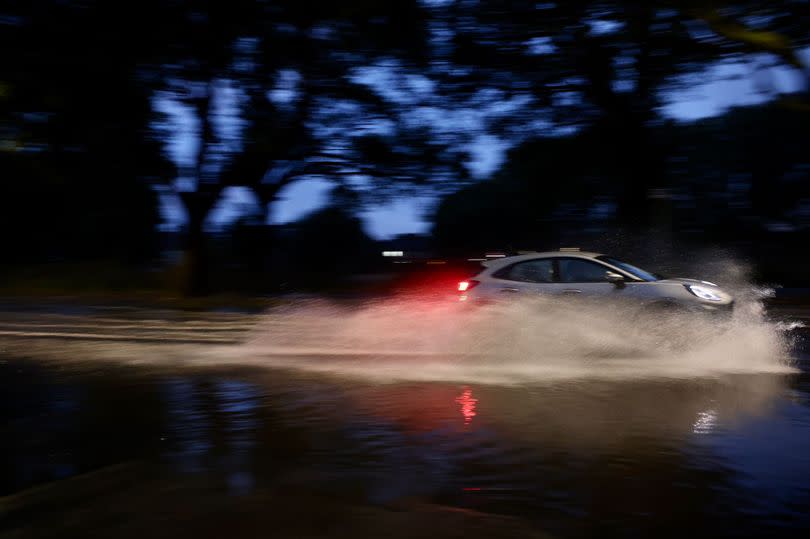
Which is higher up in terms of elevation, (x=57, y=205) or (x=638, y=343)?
(x=57, y=205)

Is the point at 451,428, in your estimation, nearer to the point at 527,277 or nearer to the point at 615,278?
the point at 527,277

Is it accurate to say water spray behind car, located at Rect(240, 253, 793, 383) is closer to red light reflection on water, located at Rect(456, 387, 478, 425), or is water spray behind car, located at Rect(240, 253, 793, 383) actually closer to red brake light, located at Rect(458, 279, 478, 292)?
red brake light, located at Rect(458, 279, 478, 292)

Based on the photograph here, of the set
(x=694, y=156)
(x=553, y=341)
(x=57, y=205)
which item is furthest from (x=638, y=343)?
(x=57, y=205)

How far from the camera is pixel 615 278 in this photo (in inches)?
502

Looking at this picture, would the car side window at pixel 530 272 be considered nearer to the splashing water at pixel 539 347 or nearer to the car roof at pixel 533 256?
the car roof at pixel 533 256

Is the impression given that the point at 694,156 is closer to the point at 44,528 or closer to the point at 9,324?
the point at 9,324

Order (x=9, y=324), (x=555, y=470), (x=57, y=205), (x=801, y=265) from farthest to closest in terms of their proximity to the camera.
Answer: (x=57, y=205) → (x=801, y=265) → (x=9, y=324) → (x=555, y=470)

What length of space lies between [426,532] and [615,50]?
1056cm

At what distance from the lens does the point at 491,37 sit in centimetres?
1348

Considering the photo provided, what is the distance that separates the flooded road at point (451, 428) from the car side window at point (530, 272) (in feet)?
2.47

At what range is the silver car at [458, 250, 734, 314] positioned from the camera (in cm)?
1248

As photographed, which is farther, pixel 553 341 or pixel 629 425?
pixel 553 341

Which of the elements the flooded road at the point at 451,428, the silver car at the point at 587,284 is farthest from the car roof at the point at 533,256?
the flooded road at the point at 451,428

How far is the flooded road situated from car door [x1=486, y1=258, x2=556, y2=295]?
1.86 ft
